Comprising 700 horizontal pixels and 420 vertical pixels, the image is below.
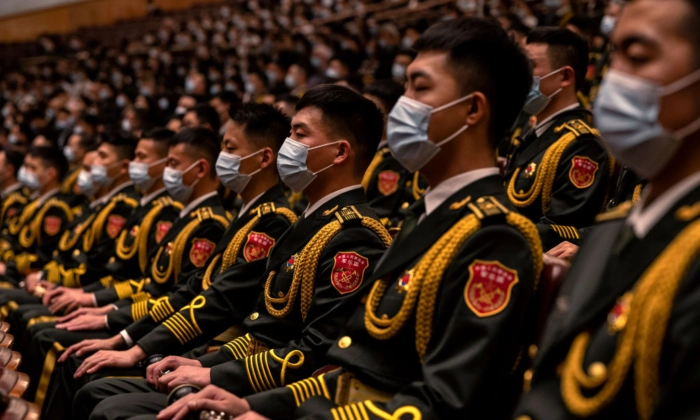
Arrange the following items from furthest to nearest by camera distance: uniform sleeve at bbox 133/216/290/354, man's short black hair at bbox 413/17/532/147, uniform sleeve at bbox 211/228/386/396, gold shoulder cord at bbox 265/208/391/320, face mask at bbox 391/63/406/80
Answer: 1. face mask at bbox 391/63/406/80
2. uniform sleeve at bbox 133/216/290/354
3. gold shoulder cord at bbox 265/208/391/320
4. uniform sleeve at bbox 211/228/386/396
5. man's short black hair at bbox 413/17/532/147

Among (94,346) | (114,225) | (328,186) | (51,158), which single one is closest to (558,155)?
(328,186)

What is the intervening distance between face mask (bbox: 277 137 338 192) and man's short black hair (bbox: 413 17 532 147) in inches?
26.7

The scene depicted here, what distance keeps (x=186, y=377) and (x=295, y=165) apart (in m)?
0.68

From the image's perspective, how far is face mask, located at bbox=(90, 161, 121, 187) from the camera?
410 cm

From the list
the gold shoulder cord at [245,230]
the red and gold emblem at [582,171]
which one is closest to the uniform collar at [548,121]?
the red and gold emblem at [582,171]

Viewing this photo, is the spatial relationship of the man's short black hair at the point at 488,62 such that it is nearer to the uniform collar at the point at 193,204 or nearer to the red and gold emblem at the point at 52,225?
the uniform collar at the point at 193,204

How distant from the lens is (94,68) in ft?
39.5

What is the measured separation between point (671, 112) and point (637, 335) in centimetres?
32

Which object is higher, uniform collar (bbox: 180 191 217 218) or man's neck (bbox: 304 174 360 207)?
man's neck (bbox: 304 174 360 207)

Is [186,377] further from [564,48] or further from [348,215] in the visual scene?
[564,48]

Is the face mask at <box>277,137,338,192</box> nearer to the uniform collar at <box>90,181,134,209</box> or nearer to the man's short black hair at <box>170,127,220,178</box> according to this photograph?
the man's short black hair at <box>170,127,220,178</box>

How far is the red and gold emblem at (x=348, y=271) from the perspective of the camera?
1.88m

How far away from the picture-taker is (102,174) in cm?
410

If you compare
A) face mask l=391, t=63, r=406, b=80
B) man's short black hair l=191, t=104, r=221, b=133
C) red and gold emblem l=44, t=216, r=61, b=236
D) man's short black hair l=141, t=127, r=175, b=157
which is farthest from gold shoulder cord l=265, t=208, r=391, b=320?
face mask l=391, t=63, r=406, b=80
